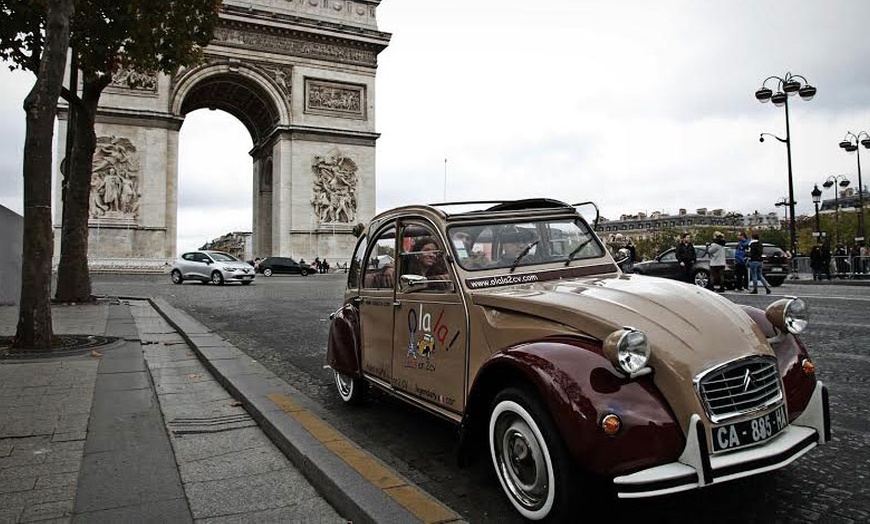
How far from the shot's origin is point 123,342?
7.80 meters

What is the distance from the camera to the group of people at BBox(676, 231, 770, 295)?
15.2 m

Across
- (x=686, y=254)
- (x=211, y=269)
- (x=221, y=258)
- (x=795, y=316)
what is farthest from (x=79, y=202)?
(x=686, y=254)

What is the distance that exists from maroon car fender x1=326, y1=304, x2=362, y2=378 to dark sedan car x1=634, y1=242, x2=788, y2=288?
12.9 metres

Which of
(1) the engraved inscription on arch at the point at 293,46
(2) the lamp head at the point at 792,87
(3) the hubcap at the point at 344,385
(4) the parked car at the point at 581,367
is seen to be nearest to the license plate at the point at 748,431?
(4) the parked car at the point at 581,367

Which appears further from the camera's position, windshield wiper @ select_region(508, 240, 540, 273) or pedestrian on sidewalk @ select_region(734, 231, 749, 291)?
pedestrian on sidewalk @ select_region(734, 231, 749, 291)

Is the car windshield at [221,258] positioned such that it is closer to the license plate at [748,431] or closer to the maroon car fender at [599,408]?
the maroon car fender at [599,408]

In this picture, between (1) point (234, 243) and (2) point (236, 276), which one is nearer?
(2) point (236, 276)

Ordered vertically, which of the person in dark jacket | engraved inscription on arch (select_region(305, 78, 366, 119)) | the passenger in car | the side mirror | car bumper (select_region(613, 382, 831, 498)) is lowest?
car bumper (select_region(613, 382, 831, 498))

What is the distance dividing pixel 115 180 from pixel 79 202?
67.0 ft

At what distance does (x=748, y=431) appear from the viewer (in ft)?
8.15

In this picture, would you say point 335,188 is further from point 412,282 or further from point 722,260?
point 412,282

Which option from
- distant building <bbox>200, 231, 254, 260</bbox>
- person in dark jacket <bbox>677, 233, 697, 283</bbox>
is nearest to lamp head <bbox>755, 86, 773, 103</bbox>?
person in dark jacket <bbox>677, 233, 697, 283</bbox>

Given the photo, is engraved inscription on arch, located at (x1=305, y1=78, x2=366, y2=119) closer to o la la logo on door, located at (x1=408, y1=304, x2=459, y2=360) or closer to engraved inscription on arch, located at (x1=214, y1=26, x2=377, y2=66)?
engraved inscription on arch, located at (x1=214, y1=26, x2=377, y2=66)

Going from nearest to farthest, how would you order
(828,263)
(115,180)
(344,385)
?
(344,385), (828,263), (115,180)
